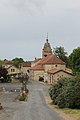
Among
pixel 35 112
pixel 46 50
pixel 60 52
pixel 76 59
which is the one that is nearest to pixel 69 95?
pixel 35 112

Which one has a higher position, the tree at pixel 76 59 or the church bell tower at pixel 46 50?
the church bell tower at pixel 46 50

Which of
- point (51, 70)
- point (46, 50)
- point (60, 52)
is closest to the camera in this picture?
point (51, 70)

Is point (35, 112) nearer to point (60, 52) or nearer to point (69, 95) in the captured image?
point (69, 95)

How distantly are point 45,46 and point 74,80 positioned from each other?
303ft

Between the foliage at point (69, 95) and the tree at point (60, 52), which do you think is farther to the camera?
the tree at point (60, 52)

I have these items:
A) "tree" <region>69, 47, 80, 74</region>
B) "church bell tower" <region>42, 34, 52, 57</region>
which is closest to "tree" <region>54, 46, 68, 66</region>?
"church bell tower" <region>42, 34, 52, 57</region>

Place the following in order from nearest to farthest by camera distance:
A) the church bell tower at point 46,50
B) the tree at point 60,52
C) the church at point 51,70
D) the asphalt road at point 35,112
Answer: the asphalt road at point 35,112 → the church at point 51,70 → the church bell tower at point 46,50 → the tree at point 60,52

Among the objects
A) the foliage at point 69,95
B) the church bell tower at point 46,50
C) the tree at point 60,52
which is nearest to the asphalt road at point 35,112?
the foliage at point 69,95

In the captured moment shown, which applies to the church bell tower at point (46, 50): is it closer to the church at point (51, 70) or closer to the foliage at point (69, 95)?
the church at point (51, 70)

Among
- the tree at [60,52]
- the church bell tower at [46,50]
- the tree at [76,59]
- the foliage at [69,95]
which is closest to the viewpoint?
the foliage at [69,95]

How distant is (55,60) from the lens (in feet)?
382

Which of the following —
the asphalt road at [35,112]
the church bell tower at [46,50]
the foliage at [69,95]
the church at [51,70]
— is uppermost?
the church bell tower at [46,50]

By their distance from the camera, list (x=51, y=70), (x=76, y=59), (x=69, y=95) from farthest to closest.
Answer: (x=51, y=70), (x=76, y=59), (x=69, y=95)

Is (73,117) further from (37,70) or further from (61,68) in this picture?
(37,70)
